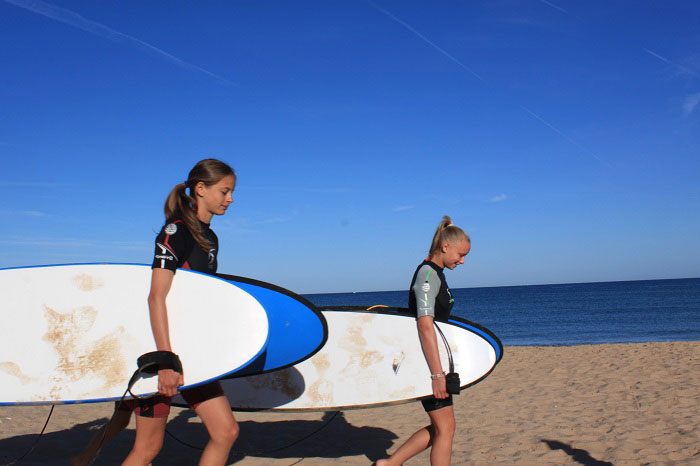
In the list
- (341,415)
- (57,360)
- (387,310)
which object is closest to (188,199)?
(57,360)

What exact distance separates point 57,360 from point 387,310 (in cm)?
233

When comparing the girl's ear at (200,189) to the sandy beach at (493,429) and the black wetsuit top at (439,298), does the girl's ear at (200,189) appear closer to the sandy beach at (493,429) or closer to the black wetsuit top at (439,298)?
the black wetsuit top at (439,298)

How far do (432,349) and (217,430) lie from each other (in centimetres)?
124

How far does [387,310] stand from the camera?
4.23 metres

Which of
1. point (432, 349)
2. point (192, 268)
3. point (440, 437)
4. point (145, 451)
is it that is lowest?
point (440, 437)

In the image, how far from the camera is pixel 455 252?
3234mm

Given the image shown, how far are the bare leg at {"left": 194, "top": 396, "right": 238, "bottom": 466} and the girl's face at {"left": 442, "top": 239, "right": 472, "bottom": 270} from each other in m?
1.50

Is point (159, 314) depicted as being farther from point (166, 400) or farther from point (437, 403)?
point (437, 403)

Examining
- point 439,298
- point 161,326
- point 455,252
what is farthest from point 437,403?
point 161,326

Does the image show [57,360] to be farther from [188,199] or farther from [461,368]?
[461,368]

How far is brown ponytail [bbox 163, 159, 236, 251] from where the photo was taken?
2580mm

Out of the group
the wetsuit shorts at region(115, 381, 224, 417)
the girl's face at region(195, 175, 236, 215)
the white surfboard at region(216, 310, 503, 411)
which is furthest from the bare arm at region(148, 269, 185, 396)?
the white surfboard at region(216, 310, 503, 411)

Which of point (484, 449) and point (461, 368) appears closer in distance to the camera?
point (461, 368)

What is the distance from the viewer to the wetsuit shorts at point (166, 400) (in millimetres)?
2424
